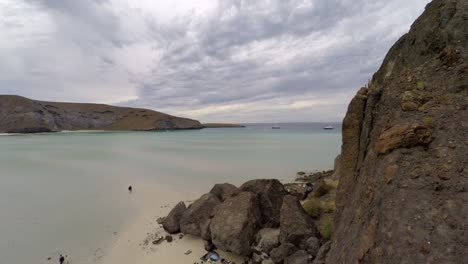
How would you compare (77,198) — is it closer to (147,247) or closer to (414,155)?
(147,247)

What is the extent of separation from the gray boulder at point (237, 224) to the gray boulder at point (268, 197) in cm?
37

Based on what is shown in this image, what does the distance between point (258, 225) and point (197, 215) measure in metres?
2.45

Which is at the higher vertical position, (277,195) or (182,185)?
(277,195)

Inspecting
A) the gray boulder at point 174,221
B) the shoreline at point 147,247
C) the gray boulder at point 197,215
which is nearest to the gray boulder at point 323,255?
the shoreline at point 147,247

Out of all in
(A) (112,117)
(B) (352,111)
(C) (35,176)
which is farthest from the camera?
(A) (112,117)

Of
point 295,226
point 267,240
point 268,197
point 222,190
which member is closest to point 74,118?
point 222,190

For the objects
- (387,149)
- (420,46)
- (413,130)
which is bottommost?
(387,149)

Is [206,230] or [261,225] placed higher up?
[261,225]

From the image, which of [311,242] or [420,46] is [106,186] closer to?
[311,242]

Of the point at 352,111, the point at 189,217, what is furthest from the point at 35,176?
the point at 352,111

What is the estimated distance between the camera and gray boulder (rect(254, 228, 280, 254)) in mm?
6805

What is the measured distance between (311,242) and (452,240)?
153 inches

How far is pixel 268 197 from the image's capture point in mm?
8719

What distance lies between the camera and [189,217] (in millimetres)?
9062
